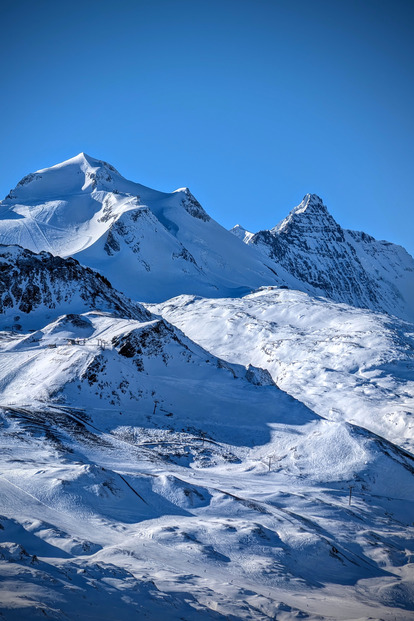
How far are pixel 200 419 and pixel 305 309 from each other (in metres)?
75.9

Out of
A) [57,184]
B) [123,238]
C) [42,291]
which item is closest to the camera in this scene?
[42,291]

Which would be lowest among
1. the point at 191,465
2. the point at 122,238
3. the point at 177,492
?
the point at 191,465

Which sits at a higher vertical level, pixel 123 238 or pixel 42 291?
pixel 123 238

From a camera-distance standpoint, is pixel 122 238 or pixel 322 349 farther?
pixel 122 238

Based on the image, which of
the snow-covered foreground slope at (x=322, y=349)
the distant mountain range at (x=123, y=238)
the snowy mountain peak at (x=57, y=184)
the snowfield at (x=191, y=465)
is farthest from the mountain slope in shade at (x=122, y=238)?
the snowfield at (x=191, y=465)

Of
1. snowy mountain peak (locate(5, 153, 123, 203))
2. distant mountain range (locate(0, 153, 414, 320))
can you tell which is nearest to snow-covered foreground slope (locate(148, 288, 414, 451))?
distant mountain range (locate(0, 153, 414, 320))

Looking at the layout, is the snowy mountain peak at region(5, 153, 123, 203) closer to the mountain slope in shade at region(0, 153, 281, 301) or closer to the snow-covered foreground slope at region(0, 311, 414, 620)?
the mountain slope in shade at region(0, 153, 281, 301)

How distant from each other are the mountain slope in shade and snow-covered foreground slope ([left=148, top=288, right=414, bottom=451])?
2304 cm

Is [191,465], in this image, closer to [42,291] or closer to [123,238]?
[42,291]

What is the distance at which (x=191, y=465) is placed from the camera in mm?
39031

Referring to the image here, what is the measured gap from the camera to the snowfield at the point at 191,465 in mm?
17219

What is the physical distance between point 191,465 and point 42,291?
1662 inches

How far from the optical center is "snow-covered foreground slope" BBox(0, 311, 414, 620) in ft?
54.4

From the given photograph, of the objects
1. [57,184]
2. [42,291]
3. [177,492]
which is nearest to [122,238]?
[57,184]
